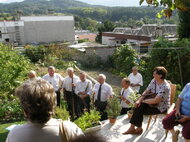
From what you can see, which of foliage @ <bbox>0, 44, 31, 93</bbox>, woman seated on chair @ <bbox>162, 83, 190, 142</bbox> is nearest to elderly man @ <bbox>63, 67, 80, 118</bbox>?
foliage @ <bbox>0, 44, 31, 93</bbox>

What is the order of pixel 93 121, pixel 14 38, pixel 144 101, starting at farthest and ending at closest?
→ pixel 14 38 < pixel 93 121 < pixel 144 101

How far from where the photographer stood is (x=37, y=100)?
4.75ft

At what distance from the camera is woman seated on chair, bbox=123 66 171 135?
3627 mm

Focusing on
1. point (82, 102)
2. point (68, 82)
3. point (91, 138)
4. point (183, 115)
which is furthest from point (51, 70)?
point (91, 138)

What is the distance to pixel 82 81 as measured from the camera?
17.1 feet

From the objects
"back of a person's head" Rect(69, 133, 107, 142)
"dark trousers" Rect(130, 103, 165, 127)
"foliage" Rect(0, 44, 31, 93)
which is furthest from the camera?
"foliage" Rect(0, 44, 31, 93)

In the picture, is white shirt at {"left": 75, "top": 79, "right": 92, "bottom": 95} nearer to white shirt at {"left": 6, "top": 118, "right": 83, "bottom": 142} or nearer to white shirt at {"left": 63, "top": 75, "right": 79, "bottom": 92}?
white shirt at {"left": 63, "top": 75, "right": 79, "bottom": 92}

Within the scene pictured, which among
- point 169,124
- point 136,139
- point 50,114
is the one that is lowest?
point 136,139

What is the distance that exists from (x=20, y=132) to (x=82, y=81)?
3739mm

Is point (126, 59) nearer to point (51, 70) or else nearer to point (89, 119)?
point (51, 70)

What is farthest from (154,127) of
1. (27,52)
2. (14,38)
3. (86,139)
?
(14,38)

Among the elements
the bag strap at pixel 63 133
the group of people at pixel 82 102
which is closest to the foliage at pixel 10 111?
the group of people at pixel 82 102

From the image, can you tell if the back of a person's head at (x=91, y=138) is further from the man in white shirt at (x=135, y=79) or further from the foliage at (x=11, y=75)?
the foliage at (x=11, y=75)

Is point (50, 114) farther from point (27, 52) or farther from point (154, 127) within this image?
point (27, 52)
